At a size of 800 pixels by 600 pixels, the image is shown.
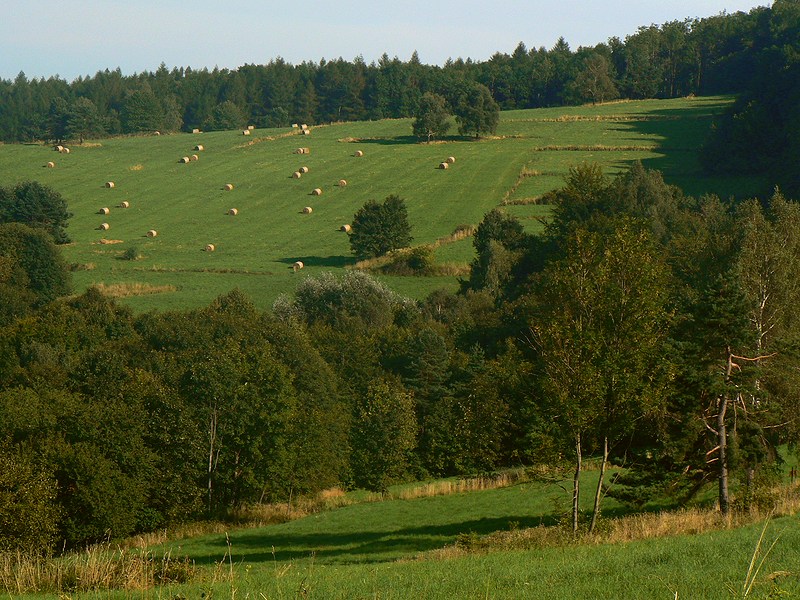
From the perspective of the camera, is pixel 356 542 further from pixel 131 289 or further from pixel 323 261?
pixel 323 261

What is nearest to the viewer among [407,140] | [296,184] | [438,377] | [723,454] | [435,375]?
[723,454]

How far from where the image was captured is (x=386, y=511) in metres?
43.7

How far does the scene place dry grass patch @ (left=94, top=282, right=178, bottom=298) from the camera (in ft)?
290

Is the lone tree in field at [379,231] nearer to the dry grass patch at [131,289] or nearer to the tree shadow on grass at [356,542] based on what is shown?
the dry grass patch at [131,289]

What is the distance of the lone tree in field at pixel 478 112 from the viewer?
145 m

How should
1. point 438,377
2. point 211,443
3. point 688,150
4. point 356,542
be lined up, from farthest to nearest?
1. point 688,150
2. point 438,377
3. point 211,443
4. point 356,542

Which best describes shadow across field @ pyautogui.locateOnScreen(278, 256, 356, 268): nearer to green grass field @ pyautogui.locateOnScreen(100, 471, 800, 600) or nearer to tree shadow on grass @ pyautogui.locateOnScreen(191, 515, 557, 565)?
tree shadow on grass @ pyautogui.locateOnScreen(191, 515, 557, 565)

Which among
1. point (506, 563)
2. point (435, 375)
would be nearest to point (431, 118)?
point (435, 375)

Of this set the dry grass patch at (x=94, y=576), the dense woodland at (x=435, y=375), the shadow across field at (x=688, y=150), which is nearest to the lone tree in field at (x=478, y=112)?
the shadow across field at (x=688, y=150)

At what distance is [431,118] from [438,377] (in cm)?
8615

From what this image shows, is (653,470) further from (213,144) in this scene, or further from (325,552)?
(213,144)

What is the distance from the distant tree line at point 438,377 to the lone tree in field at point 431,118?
5859cm

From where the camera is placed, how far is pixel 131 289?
89.0 m

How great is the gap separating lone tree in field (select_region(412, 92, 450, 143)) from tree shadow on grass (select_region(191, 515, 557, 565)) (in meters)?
112
